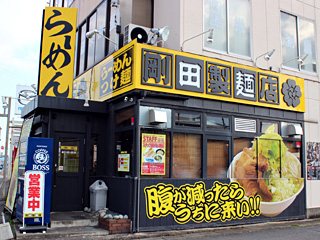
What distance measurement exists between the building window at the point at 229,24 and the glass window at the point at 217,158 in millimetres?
2796

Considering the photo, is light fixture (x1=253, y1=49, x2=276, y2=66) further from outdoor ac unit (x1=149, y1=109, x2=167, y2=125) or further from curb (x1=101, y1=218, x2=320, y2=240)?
curb (x1=101, y1=218, x2=320, y2=240)

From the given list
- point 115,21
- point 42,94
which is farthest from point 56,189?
Answer: point 115,21

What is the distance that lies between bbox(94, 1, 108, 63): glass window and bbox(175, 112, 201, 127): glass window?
419 centimetres

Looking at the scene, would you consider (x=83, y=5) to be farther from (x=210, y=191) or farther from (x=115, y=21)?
(x=210, y=191)

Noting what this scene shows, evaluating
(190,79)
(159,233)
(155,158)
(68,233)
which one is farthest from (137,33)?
(68,233)

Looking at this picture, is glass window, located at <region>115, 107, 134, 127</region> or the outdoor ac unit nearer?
the outdoor ac unit

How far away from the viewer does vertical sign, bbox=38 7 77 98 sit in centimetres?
1080

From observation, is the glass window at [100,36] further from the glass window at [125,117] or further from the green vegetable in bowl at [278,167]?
the green vegetable in bowl at [278,167]

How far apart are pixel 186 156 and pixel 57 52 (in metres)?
4.95

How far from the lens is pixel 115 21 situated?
38.4 ft

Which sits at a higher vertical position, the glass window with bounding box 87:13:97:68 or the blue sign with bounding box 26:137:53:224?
the glass window with bounding box 87:13:97:68

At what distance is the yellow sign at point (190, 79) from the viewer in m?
9.08

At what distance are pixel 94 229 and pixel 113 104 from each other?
355 centimetres

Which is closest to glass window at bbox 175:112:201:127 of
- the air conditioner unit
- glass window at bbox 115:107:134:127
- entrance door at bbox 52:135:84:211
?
glass window at bbox 115:107:134:127
